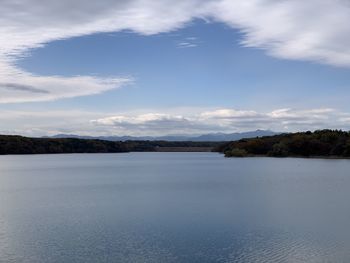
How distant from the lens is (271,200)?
3234 centimetres

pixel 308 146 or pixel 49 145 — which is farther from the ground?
pixel 49 145

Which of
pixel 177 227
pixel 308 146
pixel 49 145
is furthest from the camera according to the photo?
pixel 49 145

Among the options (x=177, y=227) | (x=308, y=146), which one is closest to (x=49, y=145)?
(x=308, y=146)

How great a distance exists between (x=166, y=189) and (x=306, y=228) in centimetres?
2057

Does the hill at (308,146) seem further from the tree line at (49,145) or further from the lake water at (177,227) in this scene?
the lake water at (177,227)

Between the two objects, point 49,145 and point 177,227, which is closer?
point 177,227

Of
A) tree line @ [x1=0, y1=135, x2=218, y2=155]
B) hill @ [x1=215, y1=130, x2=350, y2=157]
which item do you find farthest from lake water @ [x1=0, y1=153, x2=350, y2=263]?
tree line @ [x1=0, y1=135, x2=218, y2=155]

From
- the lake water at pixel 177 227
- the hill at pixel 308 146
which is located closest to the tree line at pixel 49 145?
the hill at pixel 308 146

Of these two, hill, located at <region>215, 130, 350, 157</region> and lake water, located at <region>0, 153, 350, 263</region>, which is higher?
hill, located at <region>215, 130, 350, 157</region>

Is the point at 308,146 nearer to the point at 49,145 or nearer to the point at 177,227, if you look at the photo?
the point at 49,145

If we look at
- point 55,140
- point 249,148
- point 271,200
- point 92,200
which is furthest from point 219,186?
point 55,140

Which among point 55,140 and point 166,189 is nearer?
point 166,189

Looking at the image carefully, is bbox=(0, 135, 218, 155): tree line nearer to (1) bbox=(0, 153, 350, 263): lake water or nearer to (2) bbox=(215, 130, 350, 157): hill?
(2) bbox=(215, 130, 350, 157): hill

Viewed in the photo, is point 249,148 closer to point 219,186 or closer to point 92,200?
point 219,186
